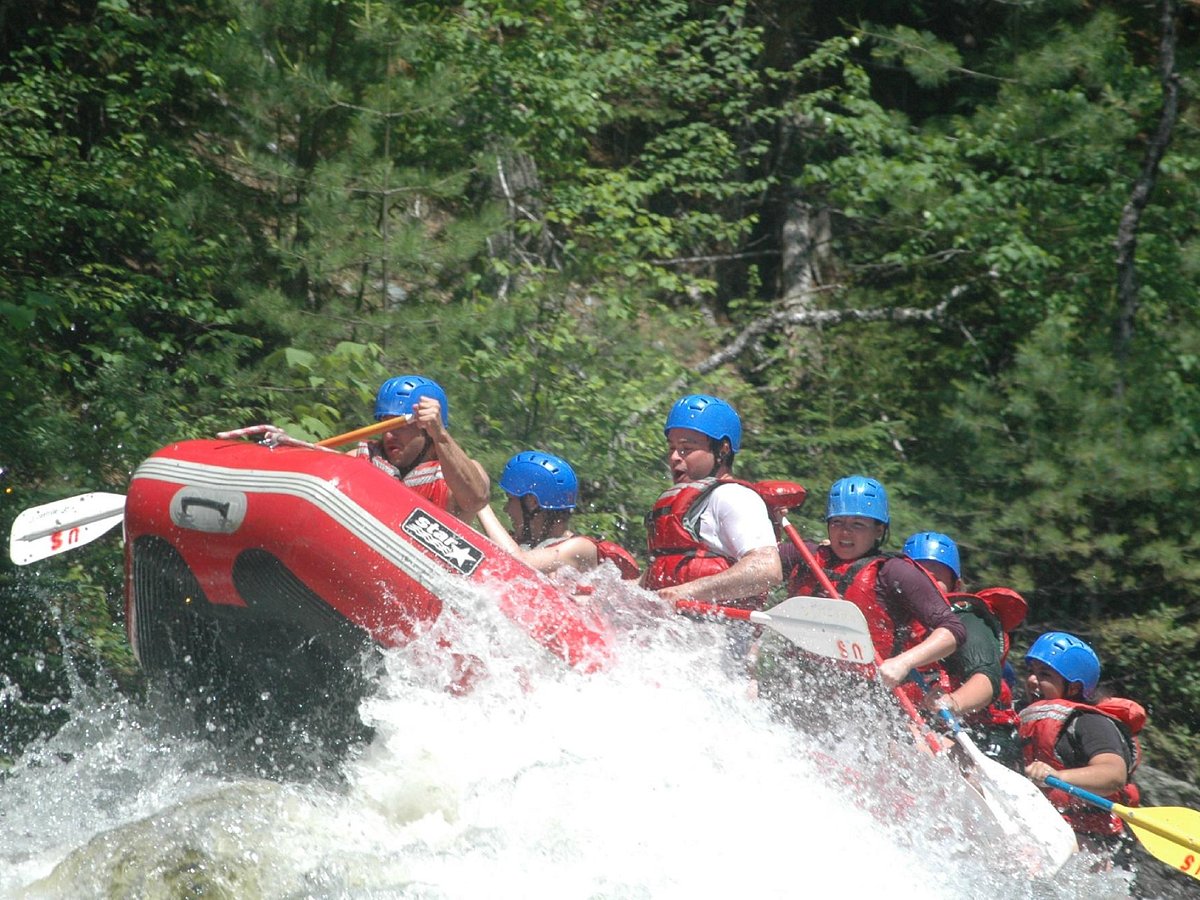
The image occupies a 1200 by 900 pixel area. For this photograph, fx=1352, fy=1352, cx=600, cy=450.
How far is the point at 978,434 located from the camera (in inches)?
345

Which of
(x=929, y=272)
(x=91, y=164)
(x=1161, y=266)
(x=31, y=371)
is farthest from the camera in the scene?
(x=929, y=272)

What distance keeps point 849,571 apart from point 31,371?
402cm

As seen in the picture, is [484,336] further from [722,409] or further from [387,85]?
[722,409]

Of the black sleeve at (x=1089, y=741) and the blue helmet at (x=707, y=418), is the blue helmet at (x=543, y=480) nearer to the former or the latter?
the blue helmet at (x=707, y=418)

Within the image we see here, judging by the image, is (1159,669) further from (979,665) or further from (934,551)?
(979,665)

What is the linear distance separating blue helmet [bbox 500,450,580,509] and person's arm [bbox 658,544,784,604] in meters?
0.82

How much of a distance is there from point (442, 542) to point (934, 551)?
2658 mm

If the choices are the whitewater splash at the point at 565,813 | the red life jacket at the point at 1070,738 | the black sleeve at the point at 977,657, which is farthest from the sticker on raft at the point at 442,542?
the red life jacket at the point at 1070,738

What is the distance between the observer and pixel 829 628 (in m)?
A: 4.36

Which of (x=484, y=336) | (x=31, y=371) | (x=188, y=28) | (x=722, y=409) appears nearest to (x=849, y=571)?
(x=722, y=409)

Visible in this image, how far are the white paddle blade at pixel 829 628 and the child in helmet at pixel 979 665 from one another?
73 cm

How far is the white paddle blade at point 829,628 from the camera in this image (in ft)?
14.3

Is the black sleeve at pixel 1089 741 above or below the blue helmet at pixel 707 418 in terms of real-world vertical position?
below

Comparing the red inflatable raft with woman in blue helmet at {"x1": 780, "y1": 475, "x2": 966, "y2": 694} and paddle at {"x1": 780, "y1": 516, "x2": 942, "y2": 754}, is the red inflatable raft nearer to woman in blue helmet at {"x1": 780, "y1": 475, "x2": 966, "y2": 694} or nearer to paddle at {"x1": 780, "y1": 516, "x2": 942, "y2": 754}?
paddle at {"x1": 780, "y1": 516, "x2": 942, "y2": 754}
